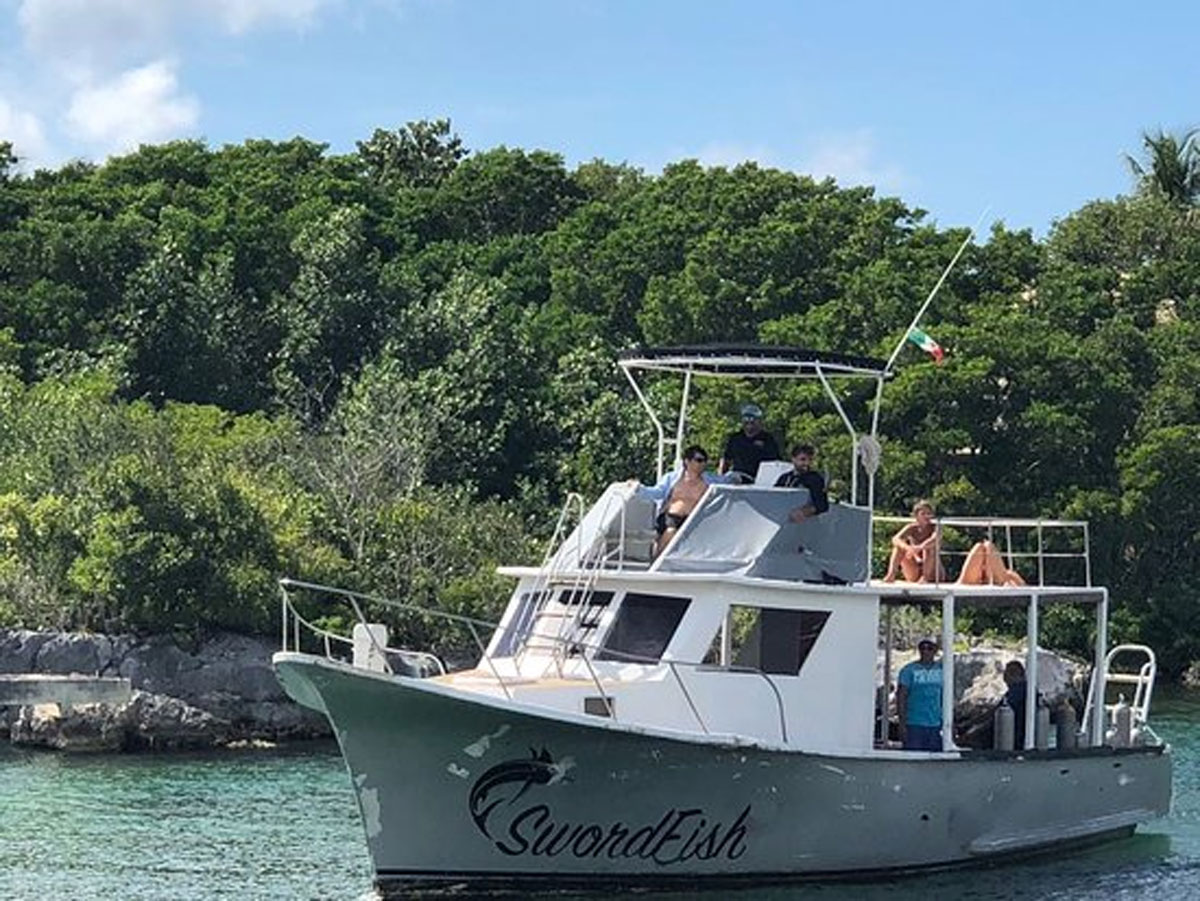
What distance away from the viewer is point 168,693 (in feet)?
111

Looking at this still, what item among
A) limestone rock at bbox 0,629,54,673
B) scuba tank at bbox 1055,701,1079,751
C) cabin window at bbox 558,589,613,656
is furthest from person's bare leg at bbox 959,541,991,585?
limestone rock at bbox 0,629,54,673

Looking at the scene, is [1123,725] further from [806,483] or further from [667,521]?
[667,521]

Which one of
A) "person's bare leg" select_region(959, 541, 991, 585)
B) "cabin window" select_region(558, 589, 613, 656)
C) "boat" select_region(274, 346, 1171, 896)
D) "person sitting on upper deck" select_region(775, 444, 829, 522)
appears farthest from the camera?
"person's bare leg" select_region(959, 541, 991, 585)

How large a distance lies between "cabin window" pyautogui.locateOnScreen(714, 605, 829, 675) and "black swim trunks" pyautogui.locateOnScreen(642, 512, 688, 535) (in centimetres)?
101

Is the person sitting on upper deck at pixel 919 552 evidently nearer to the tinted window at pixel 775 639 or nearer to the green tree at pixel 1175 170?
the tinted window at pixel 775 639

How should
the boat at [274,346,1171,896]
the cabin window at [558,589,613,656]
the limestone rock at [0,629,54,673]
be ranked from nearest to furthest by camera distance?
the boat at [274,346,1171,896], the cabin window at [558,589,613,656], the limestone rock at [0,629,54,673]

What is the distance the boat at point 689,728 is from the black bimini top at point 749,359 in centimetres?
3

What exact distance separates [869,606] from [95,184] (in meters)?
41.1

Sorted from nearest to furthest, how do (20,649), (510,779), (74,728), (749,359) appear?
(510,779) < (749,359) < (74,728) < (20,649)

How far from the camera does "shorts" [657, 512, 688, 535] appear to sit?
20.5 meters

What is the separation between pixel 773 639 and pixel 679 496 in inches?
63.7

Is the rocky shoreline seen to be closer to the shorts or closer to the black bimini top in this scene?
the black bimini top

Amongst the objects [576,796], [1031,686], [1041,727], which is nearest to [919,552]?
[1031,686]

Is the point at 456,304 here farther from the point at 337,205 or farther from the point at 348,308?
the point at 337,205
